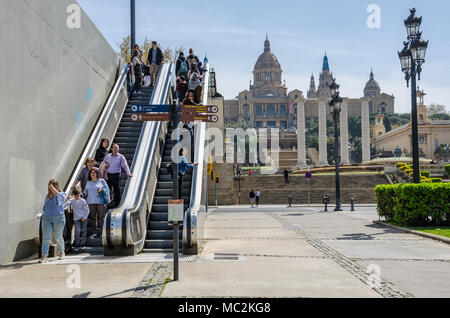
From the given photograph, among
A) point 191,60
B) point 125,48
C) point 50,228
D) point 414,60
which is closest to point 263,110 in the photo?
point 125,48

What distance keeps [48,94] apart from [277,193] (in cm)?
3250

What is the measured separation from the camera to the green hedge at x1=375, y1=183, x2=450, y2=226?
14.3 m

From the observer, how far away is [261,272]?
7.77 meters

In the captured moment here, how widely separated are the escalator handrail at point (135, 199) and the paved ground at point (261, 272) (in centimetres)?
44

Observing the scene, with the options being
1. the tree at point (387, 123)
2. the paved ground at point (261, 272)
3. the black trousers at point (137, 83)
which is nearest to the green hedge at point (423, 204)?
the paved ground at point (261, 272)

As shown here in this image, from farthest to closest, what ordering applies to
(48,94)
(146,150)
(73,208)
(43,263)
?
(146,150) < (48,94) < (73,208) < (43,263)

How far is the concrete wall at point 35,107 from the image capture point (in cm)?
863

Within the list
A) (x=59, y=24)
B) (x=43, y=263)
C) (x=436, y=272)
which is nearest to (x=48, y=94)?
(x=59, y=24)

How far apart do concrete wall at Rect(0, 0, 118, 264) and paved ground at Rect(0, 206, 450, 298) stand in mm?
1062

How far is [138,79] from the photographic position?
658 inches

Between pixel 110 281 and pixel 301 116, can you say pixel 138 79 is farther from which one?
pixel 301 116

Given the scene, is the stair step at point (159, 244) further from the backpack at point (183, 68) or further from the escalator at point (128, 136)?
the backpack at point (183, 68)

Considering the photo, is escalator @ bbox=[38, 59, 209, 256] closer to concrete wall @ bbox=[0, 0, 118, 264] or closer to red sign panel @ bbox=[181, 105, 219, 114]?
concrete wall @ bbox=[0, 0, 118, 264]

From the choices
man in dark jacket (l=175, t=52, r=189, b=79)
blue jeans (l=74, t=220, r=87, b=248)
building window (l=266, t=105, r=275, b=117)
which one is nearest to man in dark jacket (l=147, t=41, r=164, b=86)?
man in dark jacket (l=175, t=52, r=189, b=79)
